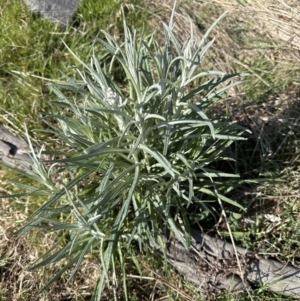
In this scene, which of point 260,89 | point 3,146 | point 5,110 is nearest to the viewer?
point 3,146

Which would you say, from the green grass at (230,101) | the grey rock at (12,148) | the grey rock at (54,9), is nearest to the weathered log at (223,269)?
the green grass at (230,101)

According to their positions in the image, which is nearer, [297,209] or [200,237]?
[200,237]

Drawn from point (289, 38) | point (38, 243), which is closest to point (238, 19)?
point (289, 38)

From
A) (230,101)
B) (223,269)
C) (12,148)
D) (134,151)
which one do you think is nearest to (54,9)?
(12,148)

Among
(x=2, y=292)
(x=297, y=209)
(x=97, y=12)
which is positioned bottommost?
(x=297, y=209)

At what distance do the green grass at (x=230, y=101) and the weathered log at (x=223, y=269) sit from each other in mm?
53

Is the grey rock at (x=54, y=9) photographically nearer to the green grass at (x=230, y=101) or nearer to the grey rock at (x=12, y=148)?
the green grass at (x=230, y=101)

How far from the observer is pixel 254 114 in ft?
8.44

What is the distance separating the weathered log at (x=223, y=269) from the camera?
2.12 metres

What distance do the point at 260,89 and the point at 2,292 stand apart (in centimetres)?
152

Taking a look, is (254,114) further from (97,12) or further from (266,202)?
(97,12)

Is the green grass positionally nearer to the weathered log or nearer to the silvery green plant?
the weathered log

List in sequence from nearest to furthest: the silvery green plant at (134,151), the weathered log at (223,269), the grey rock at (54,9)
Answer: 1. the silvery green plant at (134,151)
2. the weathered log at (223,269)
3. the grey rock at (54,9)

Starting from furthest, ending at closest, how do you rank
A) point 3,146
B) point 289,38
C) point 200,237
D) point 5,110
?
1. point 289,38
2. point 5,110
3. point 3,146
4. point 200,237
